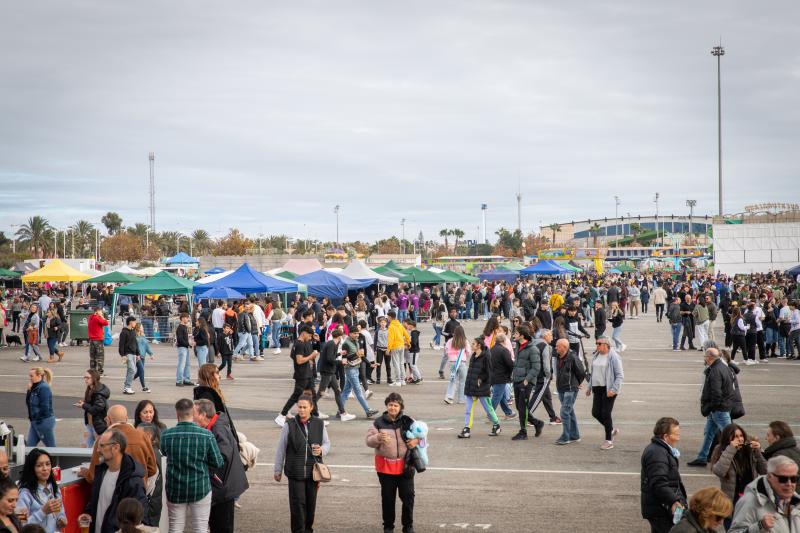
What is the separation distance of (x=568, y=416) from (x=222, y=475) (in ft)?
22.1

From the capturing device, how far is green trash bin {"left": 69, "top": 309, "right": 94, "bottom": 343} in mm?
29328

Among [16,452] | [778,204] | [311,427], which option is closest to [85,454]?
[16,452]

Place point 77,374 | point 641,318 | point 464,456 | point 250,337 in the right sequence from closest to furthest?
point 464,456 → point 77,374 → point 250,337 → point 641,318

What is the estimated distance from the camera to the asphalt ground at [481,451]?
910cm

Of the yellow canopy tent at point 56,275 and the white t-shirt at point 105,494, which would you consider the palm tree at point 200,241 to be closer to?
the yellow canopy tent at point 56,275

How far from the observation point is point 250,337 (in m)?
25.0

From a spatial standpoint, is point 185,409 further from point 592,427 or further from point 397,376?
point 397,376

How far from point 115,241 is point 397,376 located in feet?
371

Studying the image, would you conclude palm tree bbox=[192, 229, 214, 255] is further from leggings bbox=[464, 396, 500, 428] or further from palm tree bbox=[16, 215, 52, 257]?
leggings bbox=[464, 396, 500, 428]

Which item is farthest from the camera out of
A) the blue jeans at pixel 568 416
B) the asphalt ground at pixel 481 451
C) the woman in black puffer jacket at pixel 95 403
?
the blue jeans at pixel 568 416

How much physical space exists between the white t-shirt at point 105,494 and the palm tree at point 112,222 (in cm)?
15536

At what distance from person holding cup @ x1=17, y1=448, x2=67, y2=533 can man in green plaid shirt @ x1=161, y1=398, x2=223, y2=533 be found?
2.98ft

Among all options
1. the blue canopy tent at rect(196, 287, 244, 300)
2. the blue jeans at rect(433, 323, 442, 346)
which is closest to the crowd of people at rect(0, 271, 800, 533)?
the blue jeans at rect(433, 323, 442, 346)

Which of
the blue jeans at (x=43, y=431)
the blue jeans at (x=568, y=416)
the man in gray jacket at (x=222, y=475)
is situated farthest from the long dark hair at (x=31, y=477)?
the blue jeans at (x=568, y=416)
